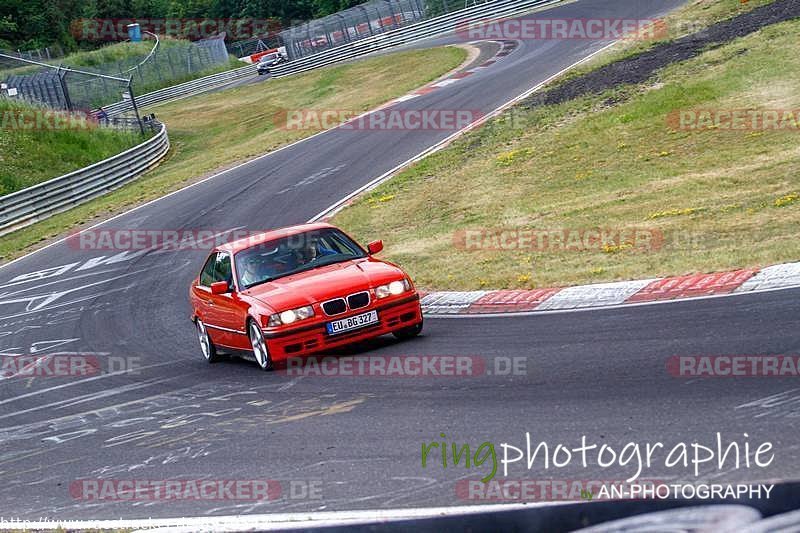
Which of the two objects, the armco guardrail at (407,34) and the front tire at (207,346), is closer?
the front tire at (207,346)

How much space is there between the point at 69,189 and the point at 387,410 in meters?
25.6

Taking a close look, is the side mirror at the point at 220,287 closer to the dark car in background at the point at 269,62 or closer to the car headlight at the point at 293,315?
Result: the car headlight at the point at 293,315

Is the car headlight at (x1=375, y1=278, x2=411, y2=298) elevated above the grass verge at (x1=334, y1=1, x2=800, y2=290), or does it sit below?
above

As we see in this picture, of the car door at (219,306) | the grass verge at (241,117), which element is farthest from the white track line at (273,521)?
the grass verge at (241,117)

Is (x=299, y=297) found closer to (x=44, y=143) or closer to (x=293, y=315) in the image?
(x=293, y=315)

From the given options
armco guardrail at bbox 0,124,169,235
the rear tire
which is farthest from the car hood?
armco guardrail at bbox 0,124,169,235

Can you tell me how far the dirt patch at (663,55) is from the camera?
25688 mm

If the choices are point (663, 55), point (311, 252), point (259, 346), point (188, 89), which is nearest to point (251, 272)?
point (311, 252)

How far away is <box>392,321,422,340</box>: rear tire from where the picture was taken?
36.4 feet

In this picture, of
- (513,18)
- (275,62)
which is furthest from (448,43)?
(275,62)

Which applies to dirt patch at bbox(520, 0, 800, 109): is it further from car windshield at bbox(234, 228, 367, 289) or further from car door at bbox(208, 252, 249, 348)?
car door at bbox(208, 252, 249, 348)

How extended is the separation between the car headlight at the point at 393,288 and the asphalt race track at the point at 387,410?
0.55 m

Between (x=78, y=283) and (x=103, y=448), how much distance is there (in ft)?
38.6

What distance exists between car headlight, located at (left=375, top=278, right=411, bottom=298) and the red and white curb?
133 cm
